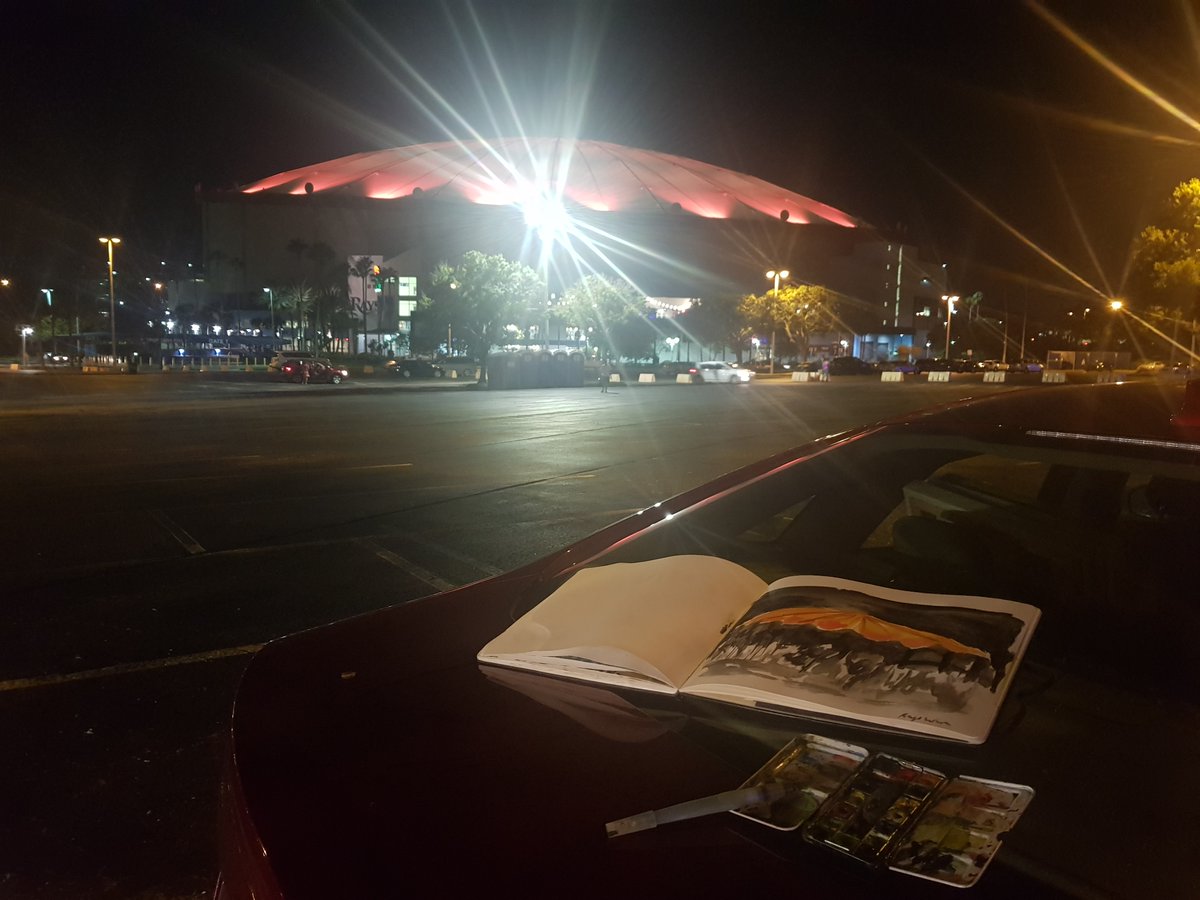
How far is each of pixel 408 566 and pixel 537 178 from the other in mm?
78831

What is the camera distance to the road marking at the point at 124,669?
4.41 metres

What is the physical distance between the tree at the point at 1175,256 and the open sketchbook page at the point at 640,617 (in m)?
13.5

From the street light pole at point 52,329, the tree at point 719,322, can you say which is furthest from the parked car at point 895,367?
the street light pole at point 52,329

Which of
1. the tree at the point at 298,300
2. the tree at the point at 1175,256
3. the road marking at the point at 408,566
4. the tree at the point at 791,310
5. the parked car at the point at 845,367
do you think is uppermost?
the tree at the point at 298,300

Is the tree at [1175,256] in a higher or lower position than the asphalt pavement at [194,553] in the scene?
higher

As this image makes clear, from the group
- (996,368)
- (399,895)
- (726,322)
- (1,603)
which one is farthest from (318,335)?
(399,895)

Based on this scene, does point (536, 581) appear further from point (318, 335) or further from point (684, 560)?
point (318, 335)

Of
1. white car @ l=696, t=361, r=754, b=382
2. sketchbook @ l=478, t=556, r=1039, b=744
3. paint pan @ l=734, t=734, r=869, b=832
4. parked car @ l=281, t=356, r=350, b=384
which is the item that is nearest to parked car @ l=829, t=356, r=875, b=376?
white car @ l=696, t=361, r=754, b=382

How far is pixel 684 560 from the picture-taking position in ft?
7.97

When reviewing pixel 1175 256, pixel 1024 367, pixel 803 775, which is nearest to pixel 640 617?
→ pixel 803 775

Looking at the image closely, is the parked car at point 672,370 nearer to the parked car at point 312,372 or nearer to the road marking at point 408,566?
the parked car at point 312,372

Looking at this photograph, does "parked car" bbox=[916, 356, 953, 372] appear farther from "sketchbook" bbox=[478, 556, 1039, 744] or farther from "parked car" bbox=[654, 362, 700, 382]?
"sketchbook" bbox=[478, 556, 1039, 744]

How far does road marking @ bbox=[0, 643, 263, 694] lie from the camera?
4410 millimetres

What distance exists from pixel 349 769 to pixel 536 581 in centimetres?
111
